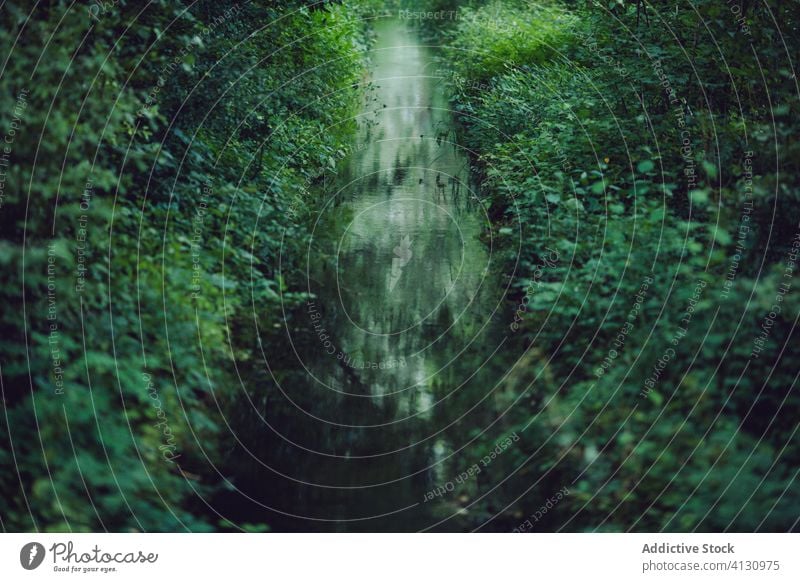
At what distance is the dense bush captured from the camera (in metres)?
4.43

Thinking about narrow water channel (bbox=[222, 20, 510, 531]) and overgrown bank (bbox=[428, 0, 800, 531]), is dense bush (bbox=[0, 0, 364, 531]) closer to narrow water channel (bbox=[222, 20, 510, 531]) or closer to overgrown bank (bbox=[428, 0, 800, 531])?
narrow water channel (bbox=[222, 20, 510, 531])

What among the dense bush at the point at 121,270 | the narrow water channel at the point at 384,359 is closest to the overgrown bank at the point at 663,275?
the narrow water channel at the point at 384,359

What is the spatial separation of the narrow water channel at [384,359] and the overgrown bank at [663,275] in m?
0.40

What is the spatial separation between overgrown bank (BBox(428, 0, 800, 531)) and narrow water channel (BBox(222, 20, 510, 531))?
0.40 meters

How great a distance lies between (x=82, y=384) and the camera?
465cm

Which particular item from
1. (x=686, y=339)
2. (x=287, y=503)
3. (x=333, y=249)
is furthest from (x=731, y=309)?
(x=333, y=249)

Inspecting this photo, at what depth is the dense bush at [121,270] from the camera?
4.43m

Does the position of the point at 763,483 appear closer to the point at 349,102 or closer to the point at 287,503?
the point at 287,503

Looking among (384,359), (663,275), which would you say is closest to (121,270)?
(384,359)

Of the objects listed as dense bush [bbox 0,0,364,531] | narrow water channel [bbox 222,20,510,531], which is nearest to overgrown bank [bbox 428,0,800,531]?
narrow water channel [bbox 222,20,510,531]

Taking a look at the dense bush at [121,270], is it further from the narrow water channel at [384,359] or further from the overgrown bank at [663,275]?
the overgrown bank at [663,275]

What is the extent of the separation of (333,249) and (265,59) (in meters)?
2.37

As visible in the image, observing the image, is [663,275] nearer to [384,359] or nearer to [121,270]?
[384,359]

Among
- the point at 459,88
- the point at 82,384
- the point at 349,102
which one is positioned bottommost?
the point at 82,384
